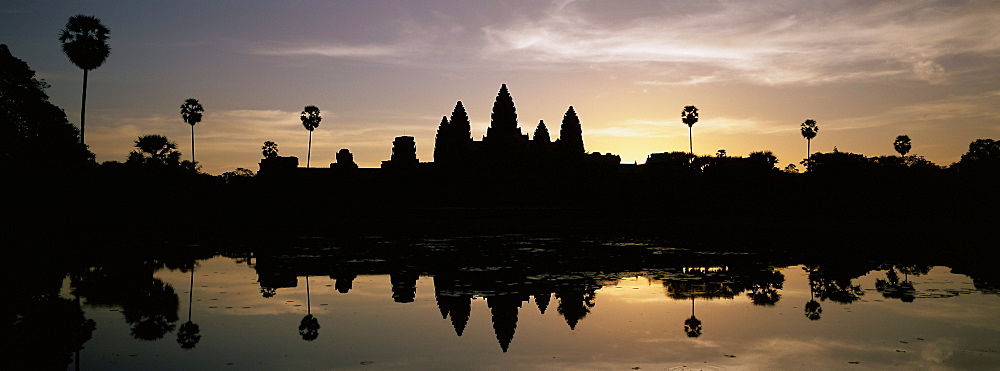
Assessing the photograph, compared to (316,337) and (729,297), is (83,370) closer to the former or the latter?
(316,337)

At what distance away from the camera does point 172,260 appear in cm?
2495

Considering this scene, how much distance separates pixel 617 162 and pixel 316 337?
379 feet

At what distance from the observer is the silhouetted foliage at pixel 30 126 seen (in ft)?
130

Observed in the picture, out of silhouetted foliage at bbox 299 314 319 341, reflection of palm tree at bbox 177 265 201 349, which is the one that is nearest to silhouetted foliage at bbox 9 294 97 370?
reflection of palm tree at bbox 177 265 201 349

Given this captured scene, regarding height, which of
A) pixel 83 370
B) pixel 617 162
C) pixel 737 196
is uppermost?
pixel 617 162

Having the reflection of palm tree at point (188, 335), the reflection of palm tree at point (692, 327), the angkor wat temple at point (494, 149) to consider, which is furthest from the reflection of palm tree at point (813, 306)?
the angkor wat temple at point (494, 149)

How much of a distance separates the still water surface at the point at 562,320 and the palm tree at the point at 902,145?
106 m

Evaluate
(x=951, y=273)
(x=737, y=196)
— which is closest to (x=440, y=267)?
(x=951, y=273)

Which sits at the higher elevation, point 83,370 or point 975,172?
point 975,172

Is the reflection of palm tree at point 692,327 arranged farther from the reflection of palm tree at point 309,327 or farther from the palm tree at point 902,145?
the palm tree at point 902,145

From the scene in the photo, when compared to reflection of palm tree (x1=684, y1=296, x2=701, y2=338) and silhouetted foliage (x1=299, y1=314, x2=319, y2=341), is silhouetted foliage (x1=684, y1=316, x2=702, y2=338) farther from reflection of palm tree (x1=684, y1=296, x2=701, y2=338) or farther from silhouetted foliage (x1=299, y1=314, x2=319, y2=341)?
silhouetted foliage (x1=299, y1=314, x2=319, y2=341)

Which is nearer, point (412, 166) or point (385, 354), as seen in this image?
point (385, 354)

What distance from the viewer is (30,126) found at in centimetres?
4366

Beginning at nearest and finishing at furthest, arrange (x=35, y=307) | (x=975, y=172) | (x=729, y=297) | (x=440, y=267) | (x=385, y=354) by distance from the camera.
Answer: (x=385, y=354)
(x=35, y=307)
(x=729, y=297)
(x=440, y=267)
(x=975, y=172)
